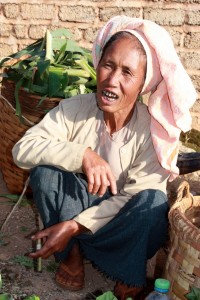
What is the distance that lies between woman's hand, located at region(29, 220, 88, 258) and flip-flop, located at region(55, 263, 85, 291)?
0.84 ft

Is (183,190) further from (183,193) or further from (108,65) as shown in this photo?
(108,65)

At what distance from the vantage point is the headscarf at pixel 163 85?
2326 mm

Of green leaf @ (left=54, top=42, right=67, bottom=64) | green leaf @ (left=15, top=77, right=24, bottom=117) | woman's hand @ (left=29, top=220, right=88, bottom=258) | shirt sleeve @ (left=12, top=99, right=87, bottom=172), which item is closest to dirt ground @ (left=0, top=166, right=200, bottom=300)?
woman's hand @ (left=29, top=220, right=88, bottom=258)

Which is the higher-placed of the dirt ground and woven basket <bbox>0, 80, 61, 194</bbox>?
Answer: woven basket <bbox>0, 80, 61, 194</bbox>

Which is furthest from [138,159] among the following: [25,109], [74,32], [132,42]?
[74,32]

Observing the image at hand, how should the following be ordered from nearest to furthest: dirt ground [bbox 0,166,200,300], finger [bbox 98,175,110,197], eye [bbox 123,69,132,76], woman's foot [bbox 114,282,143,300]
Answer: finger [bbox 98,175,110,197] < eye [bbox 123,69,132,76] < woman's foot [bbox 114,282,143,300] < dirt ground [bbox 0,166,200,300]

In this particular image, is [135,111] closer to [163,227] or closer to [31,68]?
[163,227]

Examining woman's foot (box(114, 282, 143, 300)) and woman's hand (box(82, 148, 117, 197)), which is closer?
woman's hand (box(82, 148, 117, 197))

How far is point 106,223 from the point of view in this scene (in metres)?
2.51

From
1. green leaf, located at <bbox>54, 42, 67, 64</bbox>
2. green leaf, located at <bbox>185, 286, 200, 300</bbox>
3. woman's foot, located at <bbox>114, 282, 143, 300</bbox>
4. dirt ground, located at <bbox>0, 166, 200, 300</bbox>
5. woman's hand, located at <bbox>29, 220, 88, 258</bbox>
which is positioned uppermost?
green leaf, located at <bbox>54, 42, 67, 64</bbox>

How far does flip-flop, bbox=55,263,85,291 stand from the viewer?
2.64 m

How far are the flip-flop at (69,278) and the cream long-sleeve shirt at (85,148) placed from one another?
1.10ft

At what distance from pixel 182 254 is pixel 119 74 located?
852 millimetres

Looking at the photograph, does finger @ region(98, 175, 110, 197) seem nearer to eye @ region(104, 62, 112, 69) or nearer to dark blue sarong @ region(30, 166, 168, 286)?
dark blue sarong @ region(30, 166, 168, 286)
